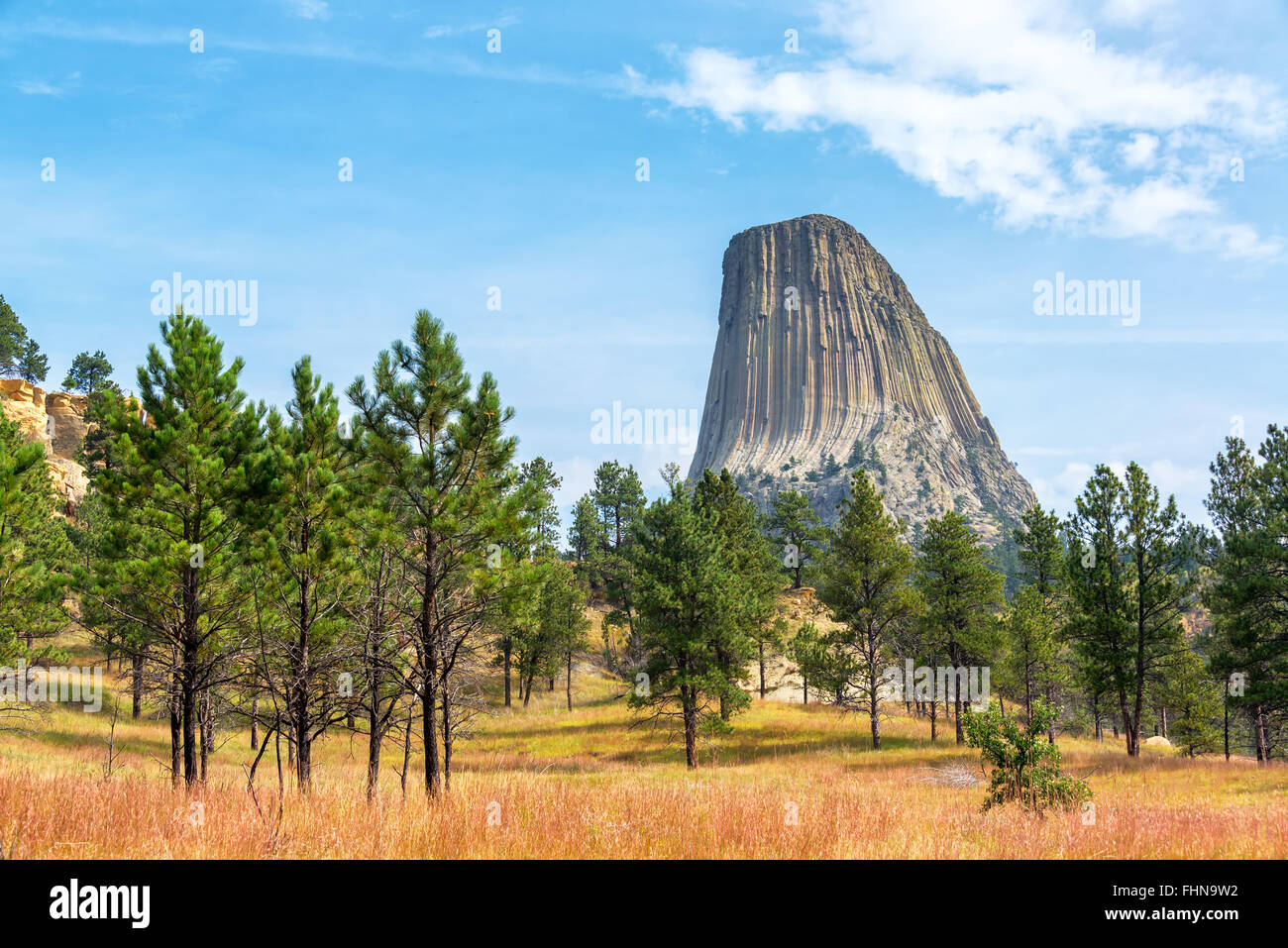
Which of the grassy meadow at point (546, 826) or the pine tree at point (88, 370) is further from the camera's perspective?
the pine tree at point (88, 370)

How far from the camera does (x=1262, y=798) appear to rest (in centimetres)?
2084

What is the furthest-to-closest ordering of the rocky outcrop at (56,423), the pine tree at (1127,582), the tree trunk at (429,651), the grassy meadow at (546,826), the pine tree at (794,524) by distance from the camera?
the pine tree at (794,524)
the rocky outcrop at (56,423)
the pine tree at (1127,582)
the tree trunk at (429,651)
the grassy meadow at (546,826)

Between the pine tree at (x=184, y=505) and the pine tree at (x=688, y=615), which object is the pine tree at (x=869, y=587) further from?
the pine tree at (x=184, y=505)

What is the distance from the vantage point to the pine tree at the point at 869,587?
124 feet

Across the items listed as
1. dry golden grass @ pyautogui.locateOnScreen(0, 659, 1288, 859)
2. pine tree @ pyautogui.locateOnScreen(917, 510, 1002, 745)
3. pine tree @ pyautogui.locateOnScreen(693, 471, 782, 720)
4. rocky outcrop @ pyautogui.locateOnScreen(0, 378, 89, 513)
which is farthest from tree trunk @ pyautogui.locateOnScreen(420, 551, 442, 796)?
rocky outcrop @ pyautogui.locateOnScreen(0, 378, 89, 513)

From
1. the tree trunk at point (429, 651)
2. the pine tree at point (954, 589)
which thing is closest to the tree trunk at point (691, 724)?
the pine tree at point (954, 589)

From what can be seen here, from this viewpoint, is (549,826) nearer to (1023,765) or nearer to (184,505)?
(1023,765)

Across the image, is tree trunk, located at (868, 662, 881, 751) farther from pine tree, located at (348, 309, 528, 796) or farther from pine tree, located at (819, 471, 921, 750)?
pine tree, located at (348, 309, 528, 796)

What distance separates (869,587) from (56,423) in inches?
3503

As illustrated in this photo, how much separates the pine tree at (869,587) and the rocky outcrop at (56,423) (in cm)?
6260

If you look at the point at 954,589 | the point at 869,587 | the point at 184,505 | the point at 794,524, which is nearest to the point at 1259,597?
the point at 954,589

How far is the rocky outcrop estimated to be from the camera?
70.4 meters

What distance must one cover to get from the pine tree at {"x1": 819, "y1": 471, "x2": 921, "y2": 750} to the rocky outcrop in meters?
62.6

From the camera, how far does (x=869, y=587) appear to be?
3881 cm
